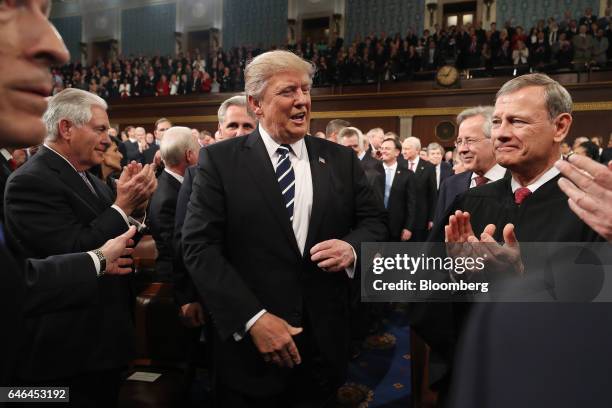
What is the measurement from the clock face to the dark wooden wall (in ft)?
0.65

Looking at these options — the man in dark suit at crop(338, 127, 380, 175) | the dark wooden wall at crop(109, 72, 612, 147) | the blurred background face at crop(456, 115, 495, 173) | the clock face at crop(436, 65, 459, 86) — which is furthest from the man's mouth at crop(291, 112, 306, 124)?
the clock face at crop(436, 65, 459, 86)

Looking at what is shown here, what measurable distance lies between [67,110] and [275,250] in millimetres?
1009

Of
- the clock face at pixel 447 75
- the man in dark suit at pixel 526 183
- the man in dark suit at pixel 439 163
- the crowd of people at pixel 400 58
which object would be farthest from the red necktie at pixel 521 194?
the clock face at pixel 447 75

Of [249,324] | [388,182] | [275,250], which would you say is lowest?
[249,324]

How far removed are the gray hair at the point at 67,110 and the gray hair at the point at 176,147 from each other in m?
0.82

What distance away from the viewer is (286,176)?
5.63 ft

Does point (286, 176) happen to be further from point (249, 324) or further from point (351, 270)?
point (249, 324)

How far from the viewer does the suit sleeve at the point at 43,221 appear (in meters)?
1.59

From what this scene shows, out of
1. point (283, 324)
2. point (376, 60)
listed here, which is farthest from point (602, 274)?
point (376, 60)

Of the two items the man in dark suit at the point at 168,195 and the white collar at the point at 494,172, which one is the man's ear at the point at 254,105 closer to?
the man in dark suit at the point at 168,195

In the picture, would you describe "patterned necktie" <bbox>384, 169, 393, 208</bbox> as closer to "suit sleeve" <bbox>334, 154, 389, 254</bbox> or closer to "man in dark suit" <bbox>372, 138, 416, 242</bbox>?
"man in dark suit" <bbox>372, 138, 416, 242</bbox>

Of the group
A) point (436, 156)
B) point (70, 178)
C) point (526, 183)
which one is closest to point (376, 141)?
point (436, 156)

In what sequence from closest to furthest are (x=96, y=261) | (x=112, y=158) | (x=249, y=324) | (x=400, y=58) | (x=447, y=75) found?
(x=96, y=261) < (x=249, y=324) < (x=112, y=158) < (x=447, y=75) < (x=400, y=58)

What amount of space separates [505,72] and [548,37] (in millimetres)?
1550
